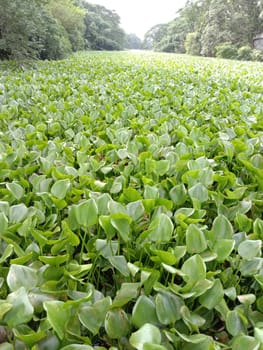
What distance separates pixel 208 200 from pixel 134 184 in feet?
1.00

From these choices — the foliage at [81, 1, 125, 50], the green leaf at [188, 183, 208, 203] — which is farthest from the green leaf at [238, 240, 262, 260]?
the foliage at [81, 1, 125, 50]

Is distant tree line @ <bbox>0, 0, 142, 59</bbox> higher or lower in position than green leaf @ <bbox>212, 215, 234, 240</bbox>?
higher

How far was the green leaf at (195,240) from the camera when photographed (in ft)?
3.02

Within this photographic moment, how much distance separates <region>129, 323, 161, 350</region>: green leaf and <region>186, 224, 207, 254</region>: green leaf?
30cm

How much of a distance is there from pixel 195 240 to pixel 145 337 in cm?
33

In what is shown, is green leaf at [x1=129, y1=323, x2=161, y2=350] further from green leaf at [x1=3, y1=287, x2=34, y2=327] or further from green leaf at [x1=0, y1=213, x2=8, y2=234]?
green leaf at [x1=0, y1=213, x2=8, y2=234]

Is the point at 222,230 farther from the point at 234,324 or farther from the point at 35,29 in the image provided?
the point at 35,29

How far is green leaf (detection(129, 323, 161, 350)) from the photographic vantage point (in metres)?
0.65

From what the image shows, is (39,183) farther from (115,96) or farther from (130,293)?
(115,96)

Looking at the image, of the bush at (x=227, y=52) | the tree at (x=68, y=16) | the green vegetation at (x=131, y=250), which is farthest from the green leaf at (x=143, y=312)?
the bush at (x=227, y=52)

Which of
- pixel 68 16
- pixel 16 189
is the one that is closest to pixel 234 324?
pixel 16 189

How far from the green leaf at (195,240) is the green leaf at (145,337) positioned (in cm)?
30

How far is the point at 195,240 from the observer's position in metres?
0.92

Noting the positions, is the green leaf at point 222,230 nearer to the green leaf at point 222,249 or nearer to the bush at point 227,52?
the green leaf at point 222,249
